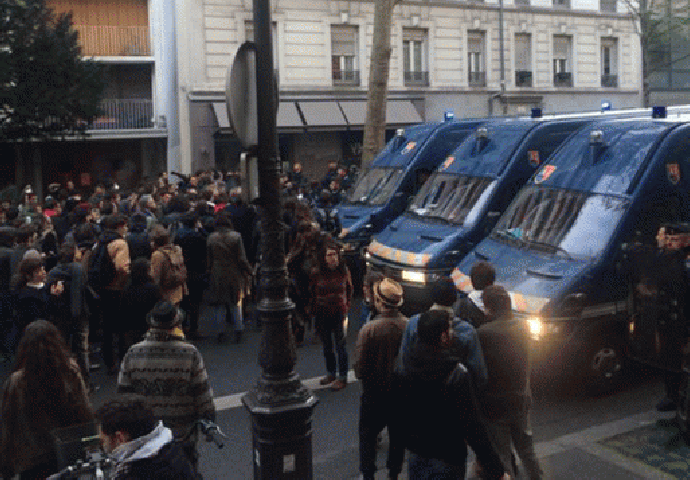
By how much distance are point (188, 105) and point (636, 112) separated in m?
16.1

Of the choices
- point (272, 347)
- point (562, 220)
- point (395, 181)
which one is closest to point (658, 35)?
point (395, 181)

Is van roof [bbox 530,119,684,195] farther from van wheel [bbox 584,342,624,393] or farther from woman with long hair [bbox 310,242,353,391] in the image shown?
woman with long hair [bbox 310,242,353,391]

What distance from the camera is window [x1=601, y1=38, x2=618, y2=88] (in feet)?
106

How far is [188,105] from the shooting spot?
24.9 meters

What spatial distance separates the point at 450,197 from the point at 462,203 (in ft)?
0.97

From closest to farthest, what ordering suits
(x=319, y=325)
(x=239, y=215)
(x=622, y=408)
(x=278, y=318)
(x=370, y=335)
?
(x=278, y=318) < (x=370, y=335) < (x=622, y=408) < (x=319, y=325) < (x=239, y=215)

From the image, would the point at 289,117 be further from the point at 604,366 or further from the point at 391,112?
the point at 604,366

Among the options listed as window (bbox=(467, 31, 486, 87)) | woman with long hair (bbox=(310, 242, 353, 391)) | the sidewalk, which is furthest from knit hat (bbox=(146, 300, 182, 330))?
window (bbox=(467, 31, 486, 87))

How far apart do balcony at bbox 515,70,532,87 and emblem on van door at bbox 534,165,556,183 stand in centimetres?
2214

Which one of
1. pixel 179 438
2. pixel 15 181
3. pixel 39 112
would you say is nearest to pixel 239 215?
pixel 179 438

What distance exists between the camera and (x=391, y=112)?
27438mm

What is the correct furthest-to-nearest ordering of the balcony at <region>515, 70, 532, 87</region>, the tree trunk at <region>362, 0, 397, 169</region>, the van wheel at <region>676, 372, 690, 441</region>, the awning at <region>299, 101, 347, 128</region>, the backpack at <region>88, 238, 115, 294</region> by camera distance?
the balcony at <region>515, 70, 532, 87</region>, the awning at <region>299, 101, 347, 128</region>, the tree trunk at <region>362, 0, 397, 169</region>, the backpack at <region>88, 238, 115, 294</region>, the van wheel at <region>676, 372, 690, 441</region>

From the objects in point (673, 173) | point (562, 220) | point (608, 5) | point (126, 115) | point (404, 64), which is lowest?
point (562, 220)

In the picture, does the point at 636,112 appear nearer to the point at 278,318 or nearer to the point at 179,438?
the point at 278,318
